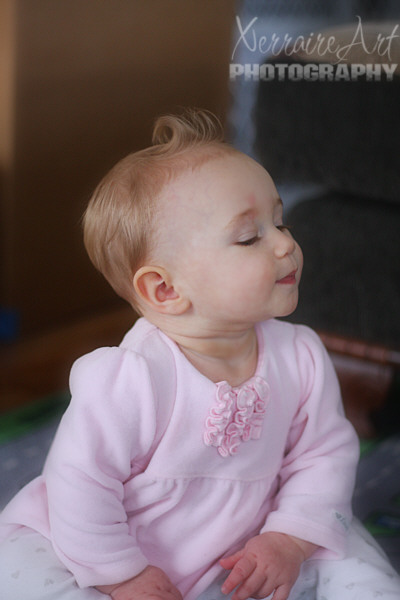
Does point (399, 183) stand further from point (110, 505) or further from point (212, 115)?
point (110, 505)

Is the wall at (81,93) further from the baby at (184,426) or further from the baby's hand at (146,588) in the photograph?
the baby's hand at (146,588)

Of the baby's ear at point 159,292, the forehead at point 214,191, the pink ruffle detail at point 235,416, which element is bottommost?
the pink ruffle detail at point 235,416

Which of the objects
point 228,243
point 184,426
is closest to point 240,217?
A: point 228,243

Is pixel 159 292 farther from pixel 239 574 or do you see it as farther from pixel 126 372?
pixel 239 574

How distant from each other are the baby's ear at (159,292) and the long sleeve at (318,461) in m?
0.11

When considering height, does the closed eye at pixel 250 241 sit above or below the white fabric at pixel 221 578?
above

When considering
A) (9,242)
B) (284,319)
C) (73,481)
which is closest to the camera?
(73,481)

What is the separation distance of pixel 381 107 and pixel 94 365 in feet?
0.96

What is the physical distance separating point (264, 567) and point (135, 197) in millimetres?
227

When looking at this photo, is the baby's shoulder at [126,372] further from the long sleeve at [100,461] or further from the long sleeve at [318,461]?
the long sleeve at [318,461]

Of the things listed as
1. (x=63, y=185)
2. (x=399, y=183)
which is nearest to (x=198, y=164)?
(x=63, y=185)

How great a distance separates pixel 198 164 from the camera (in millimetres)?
450

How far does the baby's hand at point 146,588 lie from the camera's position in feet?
1.47

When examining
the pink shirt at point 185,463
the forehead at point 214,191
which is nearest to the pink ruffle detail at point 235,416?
Result: the pink shirt at point 185,463
